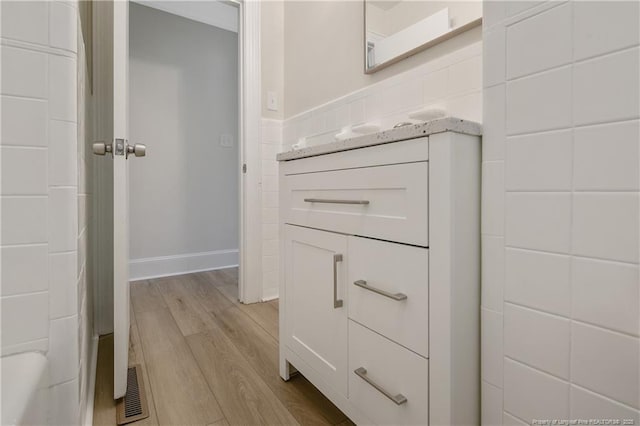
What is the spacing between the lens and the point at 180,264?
9.43ft

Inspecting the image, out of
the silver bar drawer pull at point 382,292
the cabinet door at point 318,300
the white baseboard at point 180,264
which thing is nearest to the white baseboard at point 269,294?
the cabinet door at point 318,300

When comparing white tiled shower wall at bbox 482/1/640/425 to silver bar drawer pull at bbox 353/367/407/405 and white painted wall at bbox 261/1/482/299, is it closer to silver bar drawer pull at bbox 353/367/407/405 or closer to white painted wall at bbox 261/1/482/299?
silver bar drawer pull at bbox 353/367/407/405

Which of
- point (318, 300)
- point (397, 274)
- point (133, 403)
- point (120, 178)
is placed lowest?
point (133, 403)

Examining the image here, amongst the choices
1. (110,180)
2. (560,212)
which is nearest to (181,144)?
(110,180)

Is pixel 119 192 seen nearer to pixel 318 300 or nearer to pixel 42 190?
pixel 42 190

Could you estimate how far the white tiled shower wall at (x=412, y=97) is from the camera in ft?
3.71

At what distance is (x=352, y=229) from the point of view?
2.84 ft

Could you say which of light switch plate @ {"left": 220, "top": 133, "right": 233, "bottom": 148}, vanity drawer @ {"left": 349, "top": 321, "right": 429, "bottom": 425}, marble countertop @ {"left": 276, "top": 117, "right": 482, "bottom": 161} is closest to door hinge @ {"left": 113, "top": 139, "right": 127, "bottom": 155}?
marble countertop @ {"left": 276, "top": 117, "right": 482, "bottom": 161}

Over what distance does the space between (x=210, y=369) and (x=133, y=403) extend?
283mm

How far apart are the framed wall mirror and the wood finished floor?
4.59 ft

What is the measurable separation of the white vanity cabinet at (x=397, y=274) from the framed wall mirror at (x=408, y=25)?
717 millimetres

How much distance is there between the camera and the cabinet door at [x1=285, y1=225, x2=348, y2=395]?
913 mm

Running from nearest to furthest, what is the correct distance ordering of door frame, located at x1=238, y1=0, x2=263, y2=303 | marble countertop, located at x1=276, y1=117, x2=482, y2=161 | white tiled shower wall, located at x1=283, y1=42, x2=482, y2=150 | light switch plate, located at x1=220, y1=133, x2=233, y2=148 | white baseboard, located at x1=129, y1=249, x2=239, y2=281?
marble countertop, located at x1=276, y1=117, x2=482, y2=161
white tiled shower wall, located at x1=283, y1=42, x2=482, y2=150
door frame, located at x1=238, y1=0, x2=263, y2=303
white baseboard, located at x1=129, y1=249, x2=239, y2=281
light switch plate, located at x1=220, y1=133, x2=233, y2=148

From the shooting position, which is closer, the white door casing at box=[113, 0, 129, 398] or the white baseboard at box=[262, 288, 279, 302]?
the white door casing at box=[113, 0, 129, 398]
